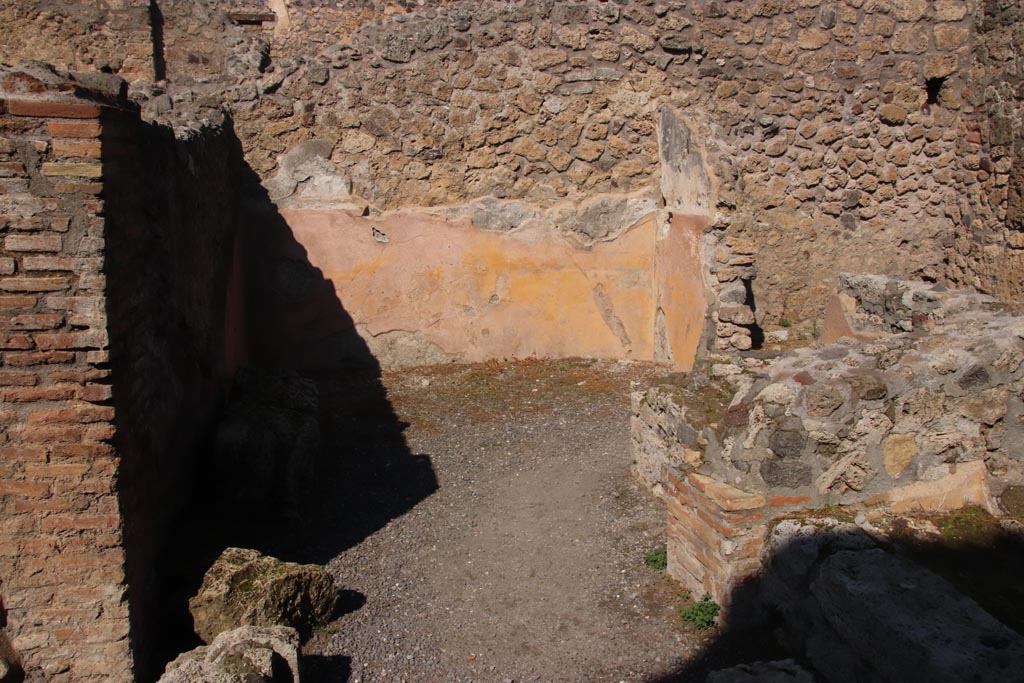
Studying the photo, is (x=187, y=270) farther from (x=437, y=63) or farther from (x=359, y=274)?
(x=437, y=63)

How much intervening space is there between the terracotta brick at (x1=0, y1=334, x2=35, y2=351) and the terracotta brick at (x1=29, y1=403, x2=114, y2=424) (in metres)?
0.27

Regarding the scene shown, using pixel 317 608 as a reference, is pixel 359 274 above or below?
above

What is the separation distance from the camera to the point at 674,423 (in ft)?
15.7

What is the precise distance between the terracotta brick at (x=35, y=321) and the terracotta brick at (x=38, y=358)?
0.11 meters

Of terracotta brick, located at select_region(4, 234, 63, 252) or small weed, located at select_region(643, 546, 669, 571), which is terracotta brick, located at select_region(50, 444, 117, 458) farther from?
small weed, located at select_region(643, 546, 669, 571)

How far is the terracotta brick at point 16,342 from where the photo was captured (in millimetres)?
3320

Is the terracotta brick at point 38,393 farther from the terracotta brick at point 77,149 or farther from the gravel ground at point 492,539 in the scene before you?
the gravel ground at point 492,539

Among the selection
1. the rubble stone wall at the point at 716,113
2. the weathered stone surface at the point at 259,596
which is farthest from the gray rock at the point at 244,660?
the rubble stone wall at the point at 716,113

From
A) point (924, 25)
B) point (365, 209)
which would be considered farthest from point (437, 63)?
point (924, 25)

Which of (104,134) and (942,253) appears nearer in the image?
(104,134)

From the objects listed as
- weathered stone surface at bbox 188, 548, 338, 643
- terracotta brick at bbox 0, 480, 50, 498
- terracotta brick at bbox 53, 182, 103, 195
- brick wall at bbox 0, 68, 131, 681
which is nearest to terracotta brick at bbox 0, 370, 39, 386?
brick wall at bbox 0, 68, 131, 681

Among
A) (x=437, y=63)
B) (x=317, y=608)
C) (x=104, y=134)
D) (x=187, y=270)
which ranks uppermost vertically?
(x=437, y=63)

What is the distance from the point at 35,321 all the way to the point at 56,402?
1.09 feet

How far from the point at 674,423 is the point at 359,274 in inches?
153
